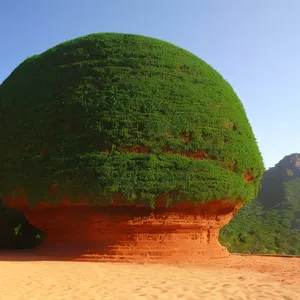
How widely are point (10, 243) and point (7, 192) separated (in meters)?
4.08

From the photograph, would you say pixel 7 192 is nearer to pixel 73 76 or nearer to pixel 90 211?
pixel 90 211

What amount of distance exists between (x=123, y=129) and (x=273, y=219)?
162 feet

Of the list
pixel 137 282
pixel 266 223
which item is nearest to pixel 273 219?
pixel 266 223

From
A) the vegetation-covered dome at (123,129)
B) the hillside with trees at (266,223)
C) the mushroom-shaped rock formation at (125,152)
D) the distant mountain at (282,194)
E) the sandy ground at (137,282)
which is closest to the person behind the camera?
the sandy ground at (137,282)

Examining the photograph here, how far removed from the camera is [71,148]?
14.0 m

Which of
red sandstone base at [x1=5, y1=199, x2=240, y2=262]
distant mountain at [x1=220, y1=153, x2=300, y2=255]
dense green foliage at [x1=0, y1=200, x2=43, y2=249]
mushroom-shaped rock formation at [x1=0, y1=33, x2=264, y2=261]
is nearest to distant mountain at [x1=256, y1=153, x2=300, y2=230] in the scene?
distant mountain at [x1=220, y1=153, x2=300, y2=255]

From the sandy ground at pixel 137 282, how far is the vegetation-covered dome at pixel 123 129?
111 inches

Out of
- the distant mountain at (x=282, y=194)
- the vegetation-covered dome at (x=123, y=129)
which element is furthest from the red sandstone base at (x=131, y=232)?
the distant mountain at (x=282, y=194)

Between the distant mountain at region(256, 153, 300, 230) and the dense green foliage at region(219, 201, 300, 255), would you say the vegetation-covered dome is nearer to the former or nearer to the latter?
the dense green foliage at region(219, 201, 300, 255)

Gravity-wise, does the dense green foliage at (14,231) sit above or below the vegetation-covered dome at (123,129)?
below

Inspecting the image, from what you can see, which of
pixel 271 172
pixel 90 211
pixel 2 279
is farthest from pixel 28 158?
pixel 271 172

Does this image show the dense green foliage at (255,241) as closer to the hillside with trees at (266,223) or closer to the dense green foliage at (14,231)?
the hillside with trees at (266,223)

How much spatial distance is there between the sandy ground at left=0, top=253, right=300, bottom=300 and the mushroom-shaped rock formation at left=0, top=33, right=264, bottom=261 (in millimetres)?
1567

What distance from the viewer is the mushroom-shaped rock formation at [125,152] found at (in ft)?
43.9
